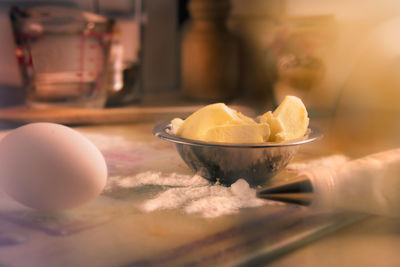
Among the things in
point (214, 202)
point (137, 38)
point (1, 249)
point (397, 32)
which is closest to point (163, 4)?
point (137, 38)

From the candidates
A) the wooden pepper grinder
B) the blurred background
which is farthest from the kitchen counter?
the wooden pepper grinder

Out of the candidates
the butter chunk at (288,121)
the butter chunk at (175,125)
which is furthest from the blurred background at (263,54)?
the butter chunk at (175,125)

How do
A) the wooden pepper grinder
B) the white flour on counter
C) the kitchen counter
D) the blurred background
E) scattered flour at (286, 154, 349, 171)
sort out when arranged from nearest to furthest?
the kitchen counter → the white flour on counter → scattered flour at (286, 154, 349, 171) → the blurred background → the wooden pepper grinder

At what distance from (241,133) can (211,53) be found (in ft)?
2.91

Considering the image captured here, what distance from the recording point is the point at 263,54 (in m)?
1.53

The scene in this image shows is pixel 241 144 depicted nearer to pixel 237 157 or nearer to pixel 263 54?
pixel 237 157

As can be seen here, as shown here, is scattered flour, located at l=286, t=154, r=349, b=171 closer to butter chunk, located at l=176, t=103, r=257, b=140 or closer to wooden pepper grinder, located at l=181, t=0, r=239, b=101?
butter chunk, located at l=176, t=103, r=257, b=140

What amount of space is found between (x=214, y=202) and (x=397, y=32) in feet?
1.75

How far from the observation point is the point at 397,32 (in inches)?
36.7

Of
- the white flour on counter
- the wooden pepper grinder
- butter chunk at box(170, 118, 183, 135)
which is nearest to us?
the white flour on counter

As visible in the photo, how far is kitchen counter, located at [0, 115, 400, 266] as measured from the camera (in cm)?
49

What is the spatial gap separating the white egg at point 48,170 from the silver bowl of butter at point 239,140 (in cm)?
13

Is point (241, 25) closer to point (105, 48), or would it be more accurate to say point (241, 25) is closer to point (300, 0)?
point (300, 0)

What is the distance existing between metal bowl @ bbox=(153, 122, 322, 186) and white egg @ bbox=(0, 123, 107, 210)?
0.44 feet
